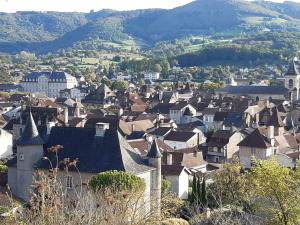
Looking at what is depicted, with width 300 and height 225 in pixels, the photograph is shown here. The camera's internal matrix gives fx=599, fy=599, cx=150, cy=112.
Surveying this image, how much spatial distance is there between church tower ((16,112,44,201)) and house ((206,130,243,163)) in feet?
74.8

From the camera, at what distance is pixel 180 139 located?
52.9 m

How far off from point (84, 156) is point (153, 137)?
1451cm

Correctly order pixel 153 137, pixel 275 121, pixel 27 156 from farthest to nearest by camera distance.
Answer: pixel 275 121
pixel 153 137
pixel 27 156

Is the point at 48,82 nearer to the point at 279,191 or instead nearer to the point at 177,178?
the point at 177,178

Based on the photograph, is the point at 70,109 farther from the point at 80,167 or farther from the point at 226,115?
the point at 80,167

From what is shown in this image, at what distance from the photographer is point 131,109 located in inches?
3179

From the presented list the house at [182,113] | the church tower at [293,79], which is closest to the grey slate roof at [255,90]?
the church tower at [293,79]

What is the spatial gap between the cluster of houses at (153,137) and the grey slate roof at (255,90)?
174mm

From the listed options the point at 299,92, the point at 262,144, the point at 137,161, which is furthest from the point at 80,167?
the point at 299,92

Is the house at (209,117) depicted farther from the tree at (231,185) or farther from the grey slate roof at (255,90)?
the tree at (231,185)

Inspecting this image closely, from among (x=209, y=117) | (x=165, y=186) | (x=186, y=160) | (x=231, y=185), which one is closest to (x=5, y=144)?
(x=186, y=160)

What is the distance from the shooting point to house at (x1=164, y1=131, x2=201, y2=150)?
→ 5253 cm

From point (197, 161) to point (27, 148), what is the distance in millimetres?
16953

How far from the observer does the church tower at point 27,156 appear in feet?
104
